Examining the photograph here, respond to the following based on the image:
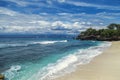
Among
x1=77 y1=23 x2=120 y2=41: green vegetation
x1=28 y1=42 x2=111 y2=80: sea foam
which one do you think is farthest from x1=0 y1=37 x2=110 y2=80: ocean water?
x1=77 y1=23 x2=120 y2=41: green vegetation

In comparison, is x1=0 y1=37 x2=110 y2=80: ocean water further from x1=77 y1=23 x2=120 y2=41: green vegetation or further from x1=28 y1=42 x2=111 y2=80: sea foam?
x1=77 y1=23 x2=120 y2=41: green vegetation

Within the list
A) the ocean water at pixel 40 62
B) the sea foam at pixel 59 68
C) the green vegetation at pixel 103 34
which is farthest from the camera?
the green vegetation at pixel 103 34

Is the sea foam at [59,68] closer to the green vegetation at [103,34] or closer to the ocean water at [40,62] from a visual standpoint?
the ocean water at [40,62]

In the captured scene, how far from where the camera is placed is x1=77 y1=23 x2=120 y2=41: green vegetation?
346ft

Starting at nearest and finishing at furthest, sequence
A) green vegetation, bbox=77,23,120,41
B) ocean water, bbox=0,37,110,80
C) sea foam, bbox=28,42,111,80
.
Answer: sea foam, bbox=28,42,111,80
ocean water, bbox=0,37,110,80
green vegetation, bbox=77,23,120,41

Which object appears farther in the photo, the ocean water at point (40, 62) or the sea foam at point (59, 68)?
the ocean water at point (40, 62)

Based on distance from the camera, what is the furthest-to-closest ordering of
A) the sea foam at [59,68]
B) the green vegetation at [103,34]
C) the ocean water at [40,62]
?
1. the green vegetation at [103,34]
2. the ocean water at [40,62]
3. the sea foam at [59,68]

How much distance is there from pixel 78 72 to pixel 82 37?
10307 centimetres

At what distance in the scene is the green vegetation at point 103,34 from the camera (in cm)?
10538

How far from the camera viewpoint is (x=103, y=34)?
357ft

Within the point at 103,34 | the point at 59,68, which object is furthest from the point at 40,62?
the point at 103,34

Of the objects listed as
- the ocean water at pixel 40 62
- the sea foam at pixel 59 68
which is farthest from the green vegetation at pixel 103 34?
the sea foam at pixel 59 68

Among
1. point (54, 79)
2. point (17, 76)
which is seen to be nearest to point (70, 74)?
point (54, 79)

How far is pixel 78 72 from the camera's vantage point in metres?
21.0
